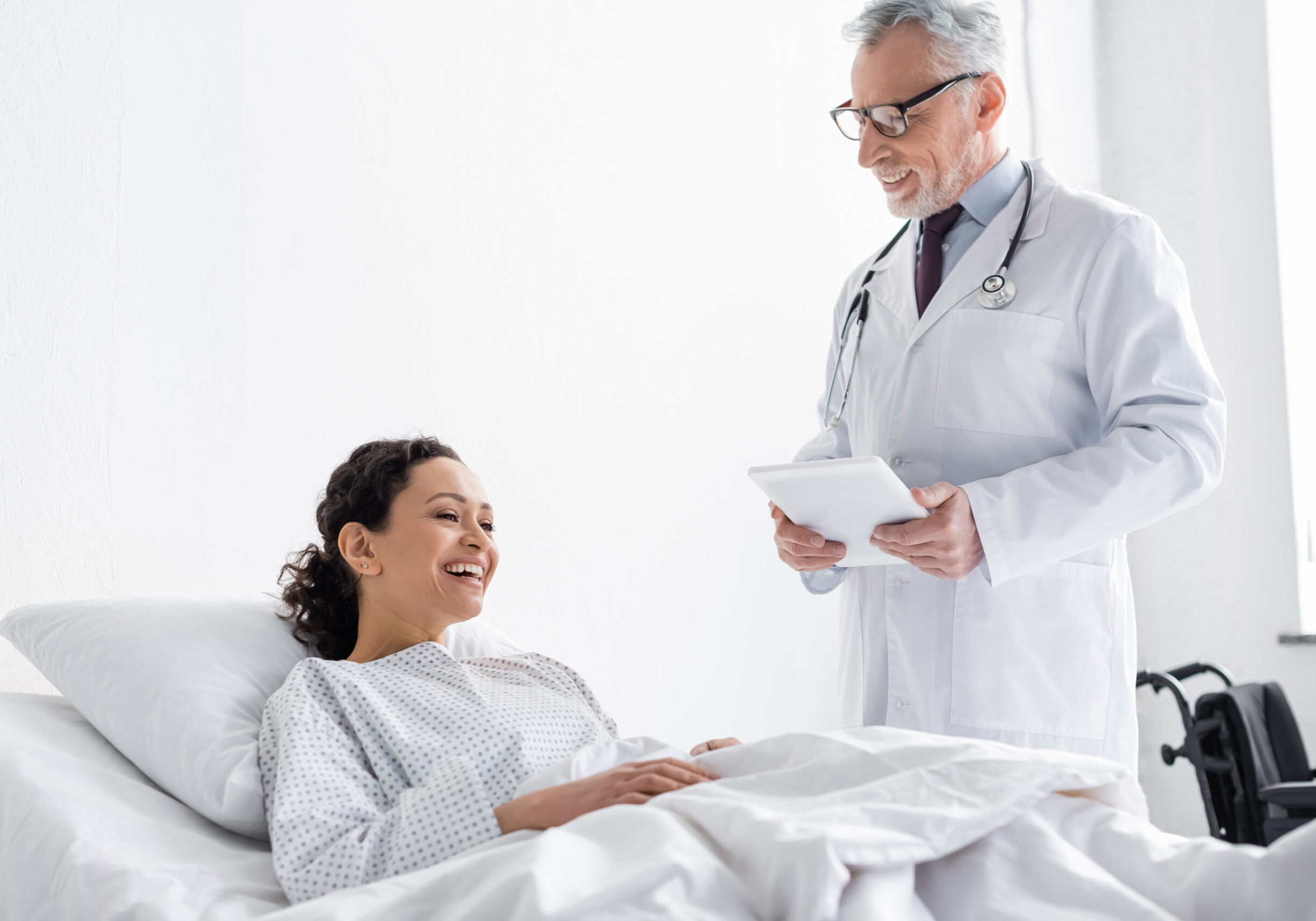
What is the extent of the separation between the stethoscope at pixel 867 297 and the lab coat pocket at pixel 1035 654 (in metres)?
0.38

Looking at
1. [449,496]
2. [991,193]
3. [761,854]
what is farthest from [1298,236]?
[761,854]

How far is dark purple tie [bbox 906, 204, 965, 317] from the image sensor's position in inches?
67.7

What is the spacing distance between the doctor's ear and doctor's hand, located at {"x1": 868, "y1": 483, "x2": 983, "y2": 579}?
1.93 ft

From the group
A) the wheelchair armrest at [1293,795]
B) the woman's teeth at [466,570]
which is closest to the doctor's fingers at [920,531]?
the woman's teeth at [466,570]

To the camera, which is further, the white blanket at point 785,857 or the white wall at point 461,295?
the white wall at point 461,295

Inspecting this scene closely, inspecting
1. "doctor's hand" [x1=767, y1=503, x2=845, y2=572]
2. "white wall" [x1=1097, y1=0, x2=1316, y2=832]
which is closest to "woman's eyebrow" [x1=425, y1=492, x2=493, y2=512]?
"doctor's hand" [x1=767, y1=503, x2=845, y2=572]

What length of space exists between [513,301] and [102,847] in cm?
132

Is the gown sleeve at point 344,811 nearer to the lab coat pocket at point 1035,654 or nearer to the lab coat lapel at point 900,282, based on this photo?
the lab coat pocket at point 1035,654

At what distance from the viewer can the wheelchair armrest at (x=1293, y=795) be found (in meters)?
2.01

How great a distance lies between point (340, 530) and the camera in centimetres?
167

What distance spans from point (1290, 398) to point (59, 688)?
11.4ft

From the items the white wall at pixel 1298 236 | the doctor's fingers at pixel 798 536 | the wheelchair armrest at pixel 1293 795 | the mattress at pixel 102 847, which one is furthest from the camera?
the white wall at pixel 1298 236

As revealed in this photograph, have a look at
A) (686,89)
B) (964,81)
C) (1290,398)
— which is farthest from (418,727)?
(1290,398)

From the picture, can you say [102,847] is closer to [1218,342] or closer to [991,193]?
[991,193]
